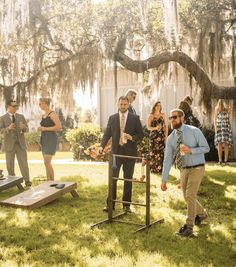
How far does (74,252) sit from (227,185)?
5.00m

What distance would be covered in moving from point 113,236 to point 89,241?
1.14ft

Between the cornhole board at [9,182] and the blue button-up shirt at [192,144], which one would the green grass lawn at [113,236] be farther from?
the blue button-up shirt at [192,144]

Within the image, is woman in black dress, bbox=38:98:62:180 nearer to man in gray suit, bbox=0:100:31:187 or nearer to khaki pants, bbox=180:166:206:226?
man in gray suit, bbox=0:100:31:187

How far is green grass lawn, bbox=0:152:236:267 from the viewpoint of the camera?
208 inches

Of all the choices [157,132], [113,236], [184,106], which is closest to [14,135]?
[157,132]

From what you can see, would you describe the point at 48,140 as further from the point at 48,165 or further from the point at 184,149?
the point at 184,149

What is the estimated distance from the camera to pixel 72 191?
8.74 m

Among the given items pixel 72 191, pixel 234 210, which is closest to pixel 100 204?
pixel 72 191

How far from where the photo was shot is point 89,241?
598 centimetres

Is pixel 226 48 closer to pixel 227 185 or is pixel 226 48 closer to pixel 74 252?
pixel 227 185

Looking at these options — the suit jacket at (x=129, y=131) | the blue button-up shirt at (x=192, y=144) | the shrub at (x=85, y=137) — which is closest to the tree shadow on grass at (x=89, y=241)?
the blue button-up shirt at (x=192, y=144)

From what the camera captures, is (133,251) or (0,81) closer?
(133,251)

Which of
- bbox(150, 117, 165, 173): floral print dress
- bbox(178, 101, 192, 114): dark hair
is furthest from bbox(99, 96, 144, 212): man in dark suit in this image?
bbox(150, 117, 165, 173): floral print dress

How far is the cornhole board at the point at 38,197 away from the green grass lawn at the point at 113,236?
13 centimetres
